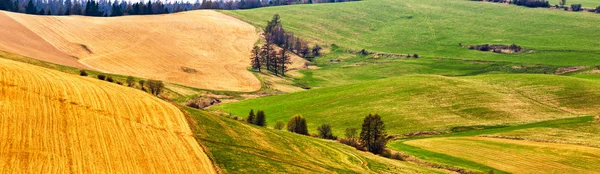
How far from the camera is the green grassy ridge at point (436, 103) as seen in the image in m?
97.7

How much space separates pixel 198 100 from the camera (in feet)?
361

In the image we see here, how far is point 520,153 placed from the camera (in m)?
75.6

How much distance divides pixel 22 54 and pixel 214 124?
64.1m

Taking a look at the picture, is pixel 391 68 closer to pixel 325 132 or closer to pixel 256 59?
pixel 256 59

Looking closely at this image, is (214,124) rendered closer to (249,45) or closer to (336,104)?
(336,104)

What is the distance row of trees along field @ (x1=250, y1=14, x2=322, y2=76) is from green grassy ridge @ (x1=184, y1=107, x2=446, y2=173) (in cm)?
8492

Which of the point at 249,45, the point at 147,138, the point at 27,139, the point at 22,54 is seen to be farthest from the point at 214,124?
the point at 249,45

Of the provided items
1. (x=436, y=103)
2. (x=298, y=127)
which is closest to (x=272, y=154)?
(x=298, y=127)

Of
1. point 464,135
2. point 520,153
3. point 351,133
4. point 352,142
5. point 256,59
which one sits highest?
point 256,59

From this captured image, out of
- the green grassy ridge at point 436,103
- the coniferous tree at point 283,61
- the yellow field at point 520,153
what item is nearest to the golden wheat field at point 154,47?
the coniferous tree at point 283,61

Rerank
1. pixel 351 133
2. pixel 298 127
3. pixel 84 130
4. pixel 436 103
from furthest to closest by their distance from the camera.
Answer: pixel 436 103
pixel 298 127
pixel 351 133
pixel 84 130

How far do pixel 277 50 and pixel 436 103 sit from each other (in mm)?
69423

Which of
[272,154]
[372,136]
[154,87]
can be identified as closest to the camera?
[272,154]

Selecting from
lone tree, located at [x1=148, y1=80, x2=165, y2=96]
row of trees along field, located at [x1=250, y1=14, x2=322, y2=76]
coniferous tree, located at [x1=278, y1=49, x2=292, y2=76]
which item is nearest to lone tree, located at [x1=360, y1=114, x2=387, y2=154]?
lone tree, located at [x1=148, y1=80, x2=165, y2=96]
